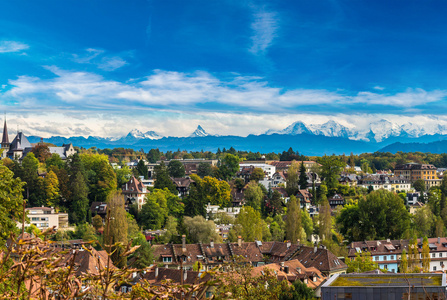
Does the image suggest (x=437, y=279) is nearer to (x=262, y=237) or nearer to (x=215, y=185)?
(x=262, y=237)

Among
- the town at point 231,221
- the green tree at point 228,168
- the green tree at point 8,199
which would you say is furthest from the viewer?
the green tree at point 228,168

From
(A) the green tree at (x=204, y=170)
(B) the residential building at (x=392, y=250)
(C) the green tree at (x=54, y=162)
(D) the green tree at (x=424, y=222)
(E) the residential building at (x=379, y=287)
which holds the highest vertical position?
(C) the green tree at (x=54, y=162)

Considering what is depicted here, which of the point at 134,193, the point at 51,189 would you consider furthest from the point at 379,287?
the point at 134,193

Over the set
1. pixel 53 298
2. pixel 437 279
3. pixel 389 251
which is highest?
pixel 53 298

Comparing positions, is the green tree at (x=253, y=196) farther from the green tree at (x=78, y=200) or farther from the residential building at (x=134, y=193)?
the green tree at (x=78, y=200)

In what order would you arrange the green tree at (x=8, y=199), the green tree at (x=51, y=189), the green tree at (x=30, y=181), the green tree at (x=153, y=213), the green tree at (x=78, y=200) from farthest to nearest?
the green tree at (x=153, y=213), the green tree at (x=51, y=189), the green tree at (x=30, y=181), the green tree at (x=78, y=200), the green tree at (x=8, y=199)

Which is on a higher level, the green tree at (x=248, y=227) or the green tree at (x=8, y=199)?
the green tree at (x=8, y=199)

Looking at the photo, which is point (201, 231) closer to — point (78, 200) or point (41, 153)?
point (78, 200)

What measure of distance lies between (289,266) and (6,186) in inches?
1081

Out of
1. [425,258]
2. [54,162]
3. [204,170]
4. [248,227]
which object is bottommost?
[425,258]

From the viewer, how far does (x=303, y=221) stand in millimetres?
59344

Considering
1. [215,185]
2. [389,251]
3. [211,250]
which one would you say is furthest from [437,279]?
[215,185]

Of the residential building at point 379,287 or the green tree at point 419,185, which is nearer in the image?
the residential building at point 379,287

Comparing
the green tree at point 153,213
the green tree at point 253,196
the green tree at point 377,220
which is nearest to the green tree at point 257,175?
the green tree at point 253,196
